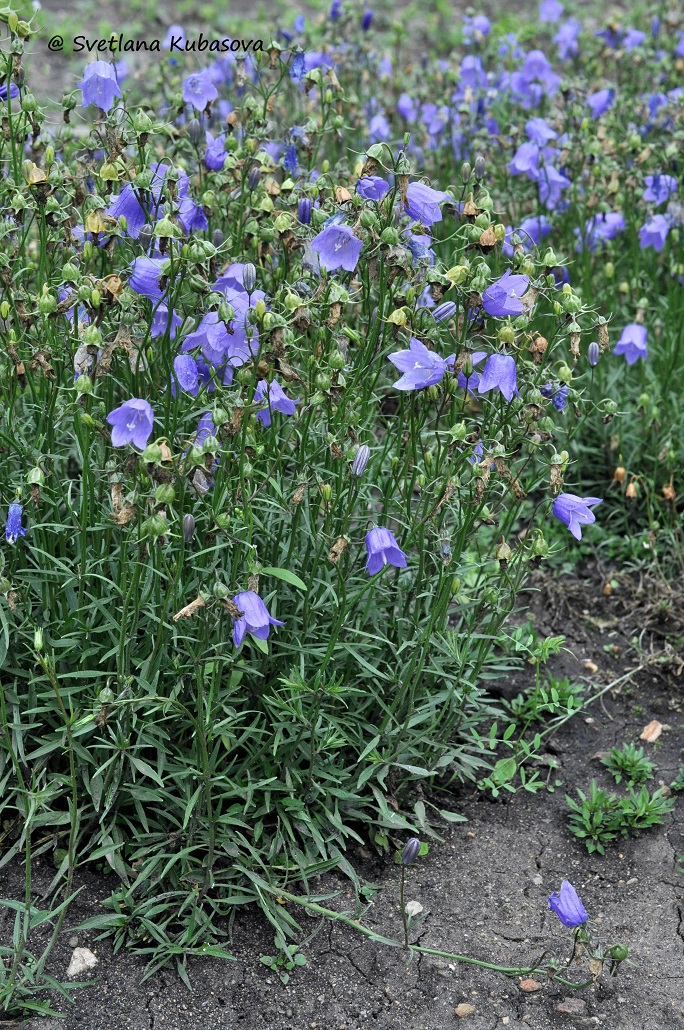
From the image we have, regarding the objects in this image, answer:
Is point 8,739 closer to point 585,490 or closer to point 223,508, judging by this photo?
point 223,508

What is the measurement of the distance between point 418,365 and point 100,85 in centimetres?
136

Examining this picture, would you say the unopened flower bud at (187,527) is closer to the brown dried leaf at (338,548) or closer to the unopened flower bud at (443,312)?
the brown dried leaf at (338,548)

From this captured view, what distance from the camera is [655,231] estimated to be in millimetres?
4504

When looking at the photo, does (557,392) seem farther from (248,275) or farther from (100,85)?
(100,85)

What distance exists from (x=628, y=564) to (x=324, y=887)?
1.84m

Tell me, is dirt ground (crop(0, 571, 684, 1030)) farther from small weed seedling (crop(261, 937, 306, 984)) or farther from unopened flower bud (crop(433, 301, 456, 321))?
unopened flower bud (crop(433, 301, 456, 321))

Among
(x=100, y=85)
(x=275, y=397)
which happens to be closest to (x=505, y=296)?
(x=275, y=397)

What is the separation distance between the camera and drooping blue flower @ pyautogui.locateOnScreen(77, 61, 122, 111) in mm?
3119

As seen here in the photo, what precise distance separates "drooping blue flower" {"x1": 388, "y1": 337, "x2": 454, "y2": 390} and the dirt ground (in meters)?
1.39

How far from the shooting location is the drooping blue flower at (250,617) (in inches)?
93.1

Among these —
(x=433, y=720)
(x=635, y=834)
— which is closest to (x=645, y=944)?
(x=635, y=834)

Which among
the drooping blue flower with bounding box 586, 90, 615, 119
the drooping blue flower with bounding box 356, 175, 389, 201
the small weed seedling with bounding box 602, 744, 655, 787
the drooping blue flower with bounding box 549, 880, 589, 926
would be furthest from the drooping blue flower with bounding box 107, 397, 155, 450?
the drooping blue flower with bounding box 586, 90, 615, 119

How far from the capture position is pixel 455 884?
3074 millimetres

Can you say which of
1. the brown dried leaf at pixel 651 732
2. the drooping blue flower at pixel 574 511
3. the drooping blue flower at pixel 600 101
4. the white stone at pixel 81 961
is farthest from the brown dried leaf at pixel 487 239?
the drooping blue flower at pixel 600 101
